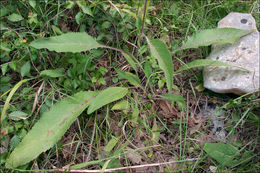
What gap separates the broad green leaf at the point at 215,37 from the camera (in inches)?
66.1

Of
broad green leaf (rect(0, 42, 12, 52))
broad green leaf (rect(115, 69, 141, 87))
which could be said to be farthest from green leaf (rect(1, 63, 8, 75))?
broad green leaf (rect(115, 69, 141, 87))

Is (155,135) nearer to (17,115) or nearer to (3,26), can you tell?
(17,115)

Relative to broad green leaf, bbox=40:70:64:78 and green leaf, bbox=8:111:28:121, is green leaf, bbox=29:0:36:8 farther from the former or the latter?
green leaf, bbox=8:111:28:121

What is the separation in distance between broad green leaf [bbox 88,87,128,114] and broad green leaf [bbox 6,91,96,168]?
109 millimetres

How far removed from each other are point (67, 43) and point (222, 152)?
4.12ft

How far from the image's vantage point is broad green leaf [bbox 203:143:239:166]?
1443 millimetres

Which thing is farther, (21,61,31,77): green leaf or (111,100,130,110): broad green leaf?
(21,61,31,77): green leaf

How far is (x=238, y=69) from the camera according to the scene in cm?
167

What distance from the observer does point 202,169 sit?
1.49 meters

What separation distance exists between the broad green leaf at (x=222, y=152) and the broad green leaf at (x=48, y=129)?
856 millimetres

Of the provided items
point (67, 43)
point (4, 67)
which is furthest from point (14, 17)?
point (67, 43)

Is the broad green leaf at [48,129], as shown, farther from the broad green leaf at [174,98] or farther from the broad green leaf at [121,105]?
the broad green leaf at [174,98]

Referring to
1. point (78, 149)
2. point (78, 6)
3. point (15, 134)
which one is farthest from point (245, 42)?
point (15, 134)

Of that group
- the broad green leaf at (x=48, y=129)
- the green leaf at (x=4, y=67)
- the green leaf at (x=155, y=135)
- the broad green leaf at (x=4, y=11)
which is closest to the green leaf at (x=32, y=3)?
the broad green leaf at (x=4, y=11)
